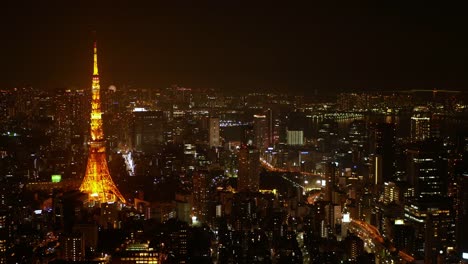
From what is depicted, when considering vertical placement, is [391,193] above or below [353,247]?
above

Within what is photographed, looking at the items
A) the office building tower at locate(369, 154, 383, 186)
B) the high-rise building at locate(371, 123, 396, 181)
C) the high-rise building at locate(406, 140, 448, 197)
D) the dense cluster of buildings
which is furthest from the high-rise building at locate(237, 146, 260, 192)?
the high-rise building at locate(406, 140, 448, 197)

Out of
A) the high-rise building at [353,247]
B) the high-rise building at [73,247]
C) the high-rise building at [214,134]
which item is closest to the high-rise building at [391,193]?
the high-rise building at [353,247]

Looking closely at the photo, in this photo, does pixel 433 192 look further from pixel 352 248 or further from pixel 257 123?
pixel 257 123

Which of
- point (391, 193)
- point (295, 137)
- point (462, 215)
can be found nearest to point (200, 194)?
point (391, 193)

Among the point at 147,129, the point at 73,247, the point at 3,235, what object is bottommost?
the point at 73,247

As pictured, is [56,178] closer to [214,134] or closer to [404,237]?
[214,134]

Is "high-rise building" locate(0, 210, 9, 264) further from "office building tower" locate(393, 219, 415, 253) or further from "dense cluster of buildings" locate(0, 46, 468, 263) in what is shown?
"office building tower" locate(393, 219, 415, 253)
